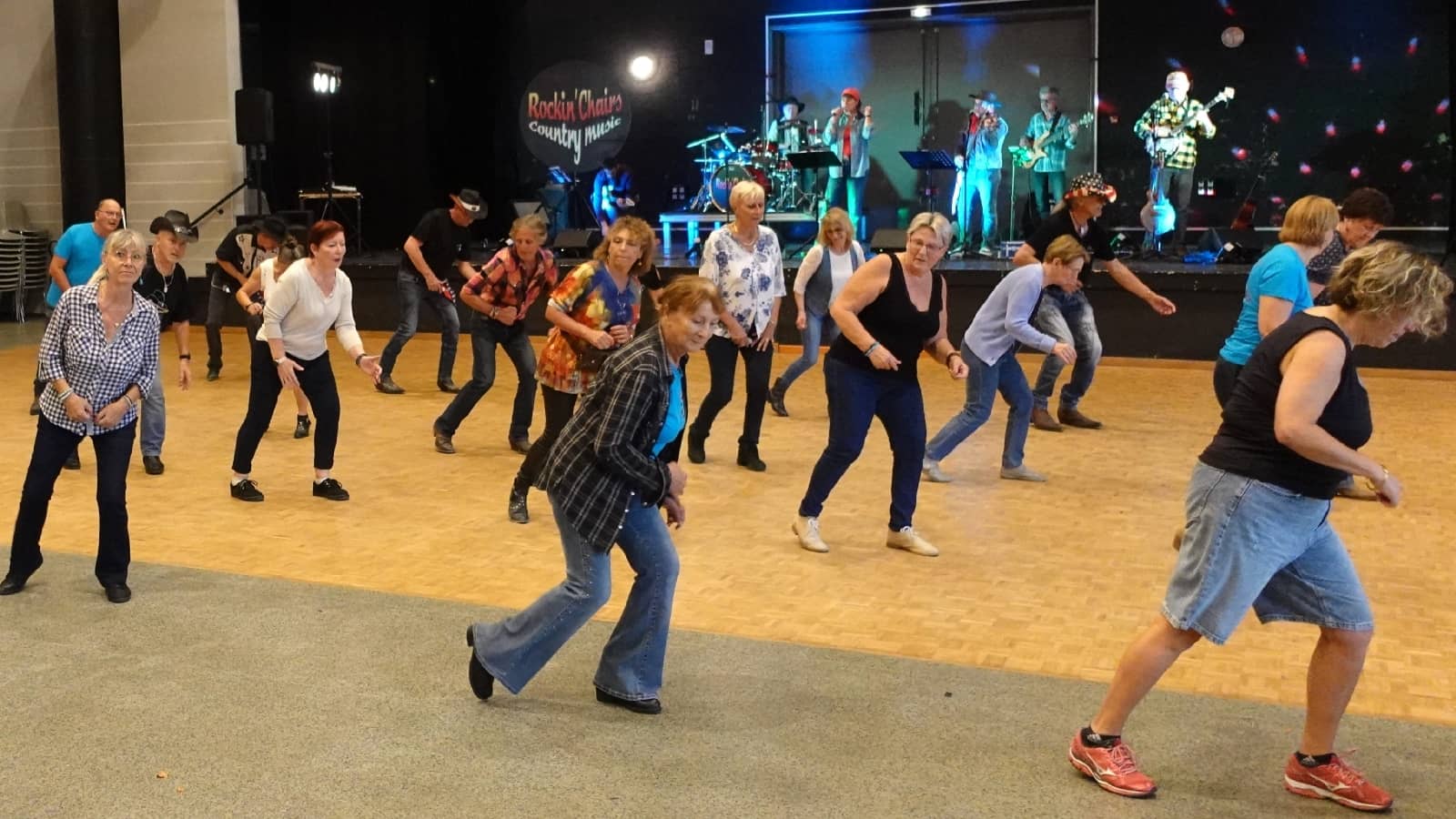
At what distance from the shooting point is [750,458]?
7.71 m

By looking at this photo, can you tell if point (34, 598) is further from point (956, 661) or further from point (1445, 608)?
point (1445, 608)

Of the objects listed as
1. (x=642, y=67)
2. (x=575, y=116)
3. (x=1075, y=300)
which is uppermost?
(x=642, y=67)

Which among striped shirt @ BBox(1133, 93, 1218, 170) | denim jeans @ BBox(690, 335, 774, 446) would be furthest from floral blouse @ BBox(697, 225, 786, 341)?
striped shirt @ BBox(1133, 93, 1218, 170)

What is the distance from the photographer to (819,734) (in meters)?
3.85

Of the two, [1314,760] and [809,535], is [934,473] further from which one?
[1314,760]

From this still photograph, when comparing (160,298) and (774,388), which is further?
(774,388)

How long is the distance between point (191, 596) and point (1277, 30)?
44.9 feet

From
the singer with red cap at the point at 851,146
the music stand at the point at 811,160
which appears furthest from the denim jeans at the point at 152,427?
the singer with red cap at the point at 851,146

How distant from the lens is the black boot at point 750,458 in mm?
7672

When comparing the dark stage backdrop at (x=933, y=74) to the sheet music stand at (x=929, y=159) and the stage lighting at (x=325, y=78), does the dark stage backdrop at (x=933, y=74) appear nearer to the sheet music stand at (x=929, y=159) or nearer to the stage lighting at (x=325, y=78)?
the sheet music stand at (x=929, y=159)

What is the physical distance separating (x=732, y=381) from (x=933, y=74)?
33.7ft

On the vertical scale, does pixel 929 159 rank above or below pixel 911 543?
above

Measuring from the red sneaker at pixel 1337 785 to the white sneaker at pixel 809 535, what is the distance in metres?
2.66

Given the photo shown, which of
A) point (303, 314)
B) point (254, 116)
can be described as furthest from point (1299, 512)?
point (254, 116)
